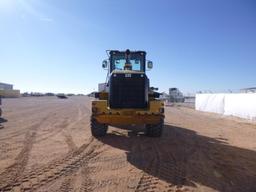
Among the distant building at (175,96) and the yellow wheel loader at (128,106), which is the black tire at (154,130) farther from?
the distant building at (175,96)

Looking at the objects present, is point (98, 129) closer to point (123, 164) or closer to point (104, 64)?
point (104, 64)

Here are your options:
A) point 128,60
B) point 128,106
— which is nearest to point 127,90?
point 128,106

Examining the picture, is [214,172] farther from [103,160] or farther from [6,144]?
[6,144]

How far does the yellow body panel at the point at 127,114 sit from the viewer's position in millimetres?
10445

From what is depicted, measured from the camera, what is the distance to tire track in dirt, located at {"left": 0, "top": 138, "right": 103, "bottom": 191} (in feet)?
18.5

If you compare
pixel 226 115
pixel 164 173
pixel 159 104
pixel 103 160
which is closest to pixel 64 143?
pixel 103 160

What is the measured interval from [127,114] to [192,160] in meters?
3.13

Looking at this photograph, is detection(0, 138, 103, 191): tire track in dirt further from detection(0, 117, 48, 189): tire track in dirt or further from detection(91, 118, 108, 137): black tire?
detection(91, 118, 108, 137): black tire

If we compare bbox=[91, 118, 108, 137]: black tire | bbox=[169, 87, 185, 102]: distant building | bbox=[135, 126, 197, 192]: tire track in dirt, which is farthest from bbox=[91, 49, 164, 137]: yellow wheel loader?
bbox=[169, 87, 185, 102]: distant building

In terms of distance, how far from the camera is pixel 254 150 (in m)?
9.92

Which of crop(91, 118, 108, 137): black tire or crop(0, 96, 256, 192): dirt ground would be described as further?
crop(91, 118, 108, 137): black tire

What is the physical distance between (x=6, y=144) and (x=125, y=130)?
5.48m

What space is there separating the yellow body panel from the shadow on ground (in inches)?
30.1

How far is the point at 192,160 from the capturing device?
809 centimetres
